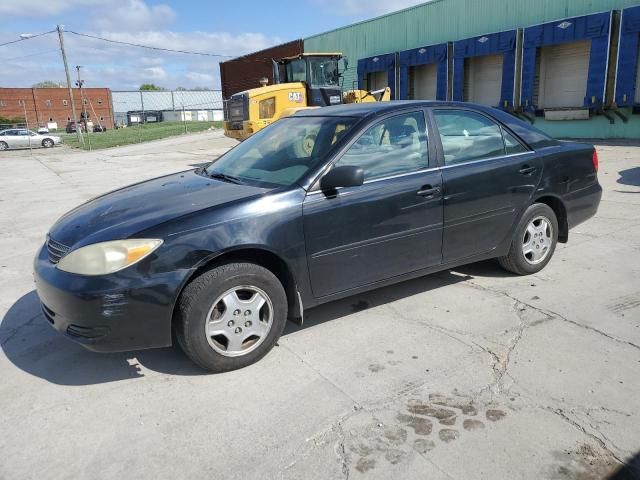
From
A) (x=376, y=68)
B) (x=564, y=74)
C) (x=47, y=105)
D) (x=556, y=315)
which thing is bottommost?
(x=556, y=315)

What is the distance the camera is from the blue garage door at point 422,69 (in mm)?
24062

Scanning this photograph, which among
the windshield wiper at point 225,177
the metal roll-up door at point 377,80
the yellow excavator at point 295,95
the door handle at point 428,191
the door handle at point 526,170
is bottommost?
the door handle at point 428,191

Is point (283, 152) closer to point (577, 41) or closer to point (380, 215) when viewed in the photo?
point (380, 215)

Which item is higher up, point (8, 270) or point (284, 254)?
point (284, 254)

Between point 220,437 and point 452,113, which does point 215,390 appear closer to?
point 220,437

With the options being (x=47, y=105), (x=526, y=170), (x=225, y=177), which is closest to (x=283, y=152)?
(x=225, y=177)

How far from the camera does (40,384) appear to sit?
326 cm

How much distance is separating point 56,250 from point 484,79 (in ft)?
76.2

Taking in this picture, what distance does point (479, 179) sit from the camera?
4.23m

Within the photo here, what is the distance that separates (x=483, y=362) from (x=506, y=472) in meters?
1.02

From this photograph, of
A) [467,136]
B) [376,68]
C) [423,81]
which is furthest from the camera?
[376,68]

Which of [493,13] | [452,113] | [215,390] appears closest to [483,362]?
[215,390]

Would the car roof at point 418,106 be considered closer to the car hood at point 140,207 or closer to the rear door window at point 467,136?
the rear door window at point 467,136

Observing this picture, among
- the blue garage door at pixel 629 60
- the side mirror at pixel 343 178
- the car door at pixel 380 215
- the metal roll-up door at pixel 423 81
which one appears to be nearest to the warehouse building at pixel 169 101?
the metal roll-up door at pixel 423 81
